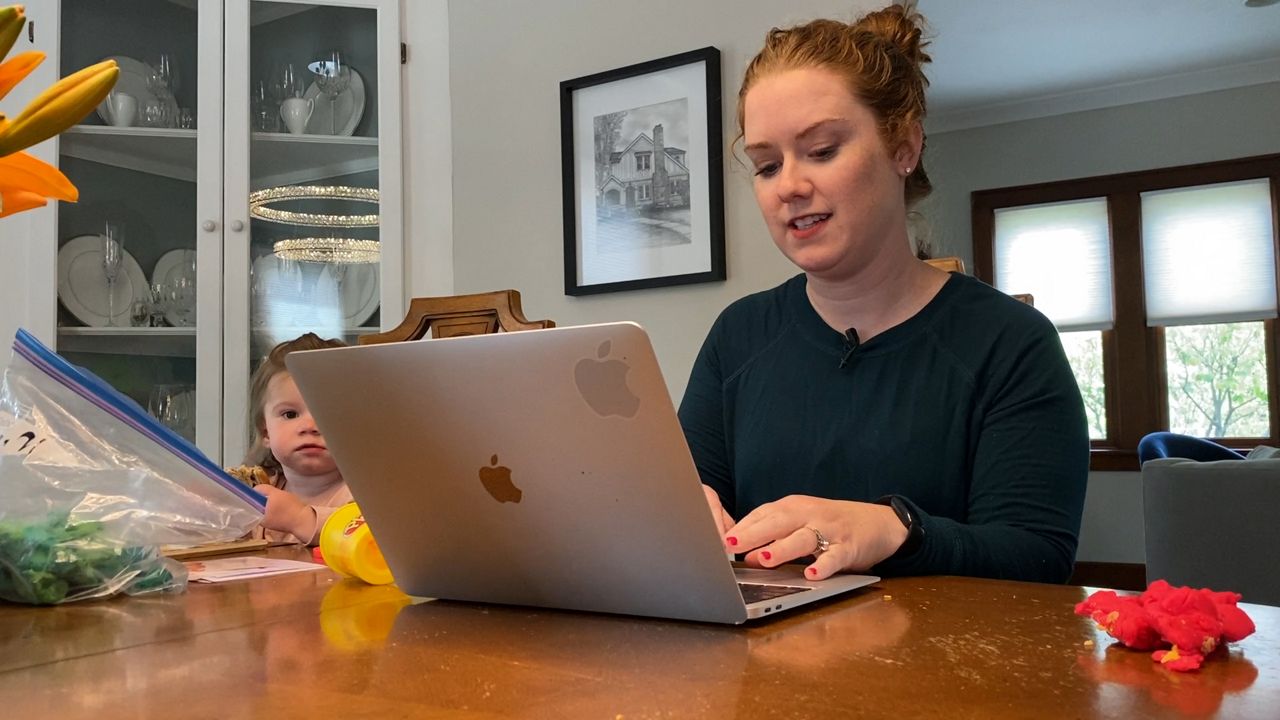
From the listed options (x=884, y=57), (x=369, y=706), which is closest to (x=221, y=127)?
(x=884, y=57)

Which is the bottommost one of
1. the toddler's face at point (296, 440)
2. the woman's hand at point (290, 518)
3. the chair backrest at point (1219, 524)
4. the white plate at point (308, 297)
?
the chair backrest at point (1219, 524)

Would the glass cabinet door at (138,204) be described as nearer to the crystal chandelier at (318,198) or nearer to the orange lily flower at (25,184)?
the crystal chandelier at (318,198)

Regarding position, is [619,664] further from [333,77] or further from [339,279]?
[333,77]

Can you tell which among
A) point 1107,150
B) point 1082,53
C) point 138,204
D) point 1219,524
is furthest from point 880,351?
point 1107,150

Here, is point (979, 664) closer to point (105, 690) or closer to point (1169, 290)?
point (105, 690)

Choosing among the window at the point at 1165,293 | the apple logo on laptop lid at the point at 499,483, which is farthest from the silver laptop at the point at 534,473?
the window at the point at 1165,293

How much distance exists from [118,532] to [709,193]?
1.56 m

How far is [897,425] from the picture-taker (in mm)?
1132

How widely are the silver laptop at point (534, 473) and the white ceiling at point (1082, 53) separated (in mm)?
3993

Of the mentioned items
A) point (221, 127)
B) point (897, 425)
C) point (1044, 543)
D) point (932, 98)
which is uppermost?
point (932, 98)

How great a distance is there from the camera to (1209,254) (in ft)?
17.0

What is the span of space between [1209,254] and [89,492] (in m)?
5.49

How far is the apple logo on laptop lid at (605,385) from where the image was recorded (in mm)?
573

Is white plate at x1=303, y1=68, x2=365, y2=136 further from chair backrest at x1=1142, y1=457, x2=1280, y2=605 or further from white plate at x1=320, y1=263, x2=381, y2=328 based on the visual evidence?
chair backrest at x1=1142, y1=457, x2=1280, y2=605
